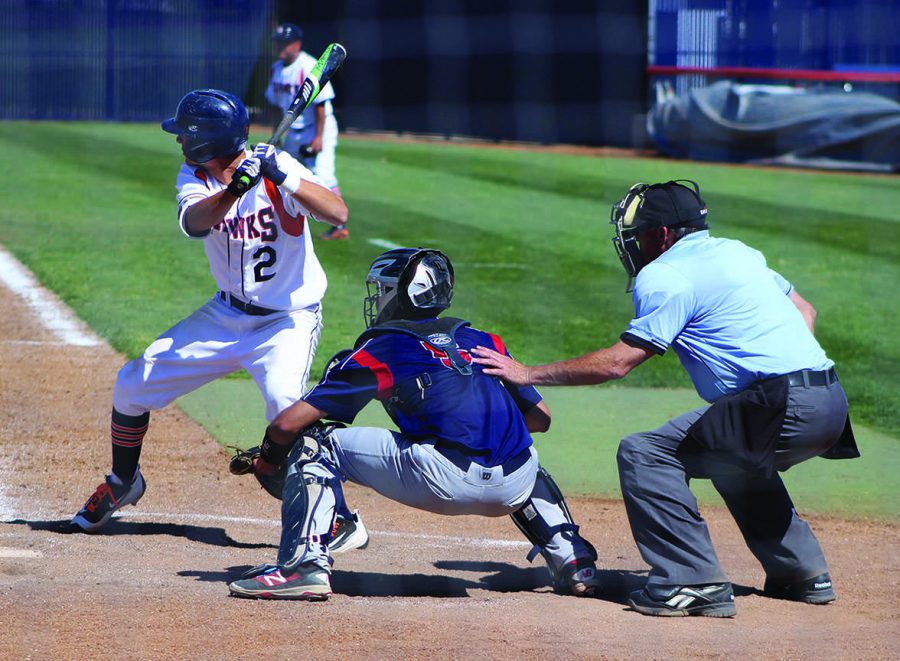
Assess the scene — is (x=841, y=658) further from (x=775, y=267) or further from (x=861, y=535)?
(x=775, y=267)

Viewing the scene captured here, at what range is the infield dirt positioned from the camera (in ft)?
13.0

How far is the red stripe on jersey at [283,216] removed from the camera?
17.0ft

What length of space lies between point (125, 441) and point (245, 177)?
4.22ft

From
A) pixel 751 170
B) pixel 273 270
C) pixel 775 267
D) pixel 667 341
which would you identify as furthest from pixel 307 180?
pixel 751 170

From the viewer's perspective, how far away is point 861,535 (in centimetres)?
566

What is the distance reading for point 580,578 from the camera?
4.68 m

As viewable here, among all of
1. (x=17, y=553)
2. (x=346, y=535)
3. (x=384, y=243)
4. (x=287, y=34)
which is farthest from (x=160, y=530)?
(x=287, y=34)

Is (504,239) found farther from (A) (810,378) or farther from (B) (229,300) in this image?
(A) (810,378)

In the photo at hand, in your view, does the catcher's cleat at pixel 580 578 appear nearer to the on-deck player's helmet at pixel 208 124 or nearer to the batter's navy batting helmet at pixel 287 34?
the on-deck player's helmet at pixel 208 124

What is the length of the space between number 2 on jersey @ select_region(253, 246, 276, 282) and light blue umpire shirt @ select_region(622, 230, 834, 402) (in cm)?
154

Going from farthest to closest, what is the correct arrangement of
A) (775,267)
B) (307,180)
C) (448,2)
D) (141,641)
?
(448,2)
(775,267)
(307,180)
(141,641)

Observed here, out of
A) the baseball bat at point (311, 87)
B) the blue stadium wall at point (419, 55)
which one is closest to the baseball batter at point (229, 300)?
the baseball bat at point (311, 87)

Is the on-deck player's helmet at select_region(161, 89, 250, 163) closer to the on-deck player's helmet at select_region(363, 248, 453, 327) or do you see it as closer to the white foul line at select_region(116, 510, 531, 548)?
the on-deck player's helmet at select_region(363, 248, 453, 327)

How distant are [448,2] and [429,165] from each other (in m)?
5.82
